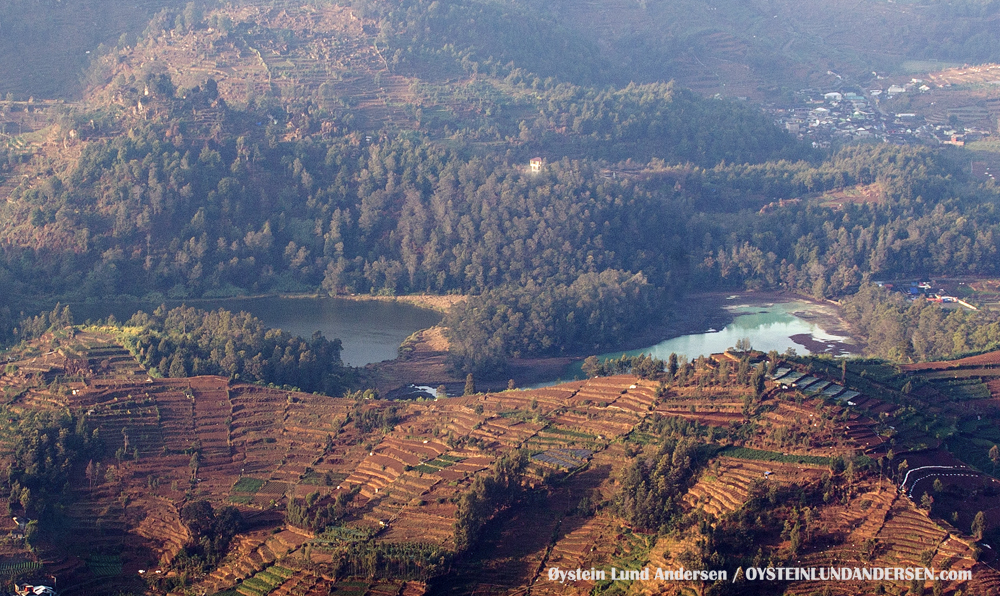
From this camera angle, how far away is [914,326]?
5322 cm

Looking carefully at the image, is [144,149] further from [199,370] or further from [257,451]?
[257,451]

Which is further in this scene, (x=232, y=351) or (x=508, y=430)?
(x=232, y=351)

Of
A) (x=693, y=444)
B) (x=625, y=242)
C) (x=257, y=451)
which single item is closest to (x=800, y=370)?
(x=693, y=444)

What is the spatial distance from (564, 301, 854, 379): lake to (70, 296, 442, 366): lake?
27.4 feet

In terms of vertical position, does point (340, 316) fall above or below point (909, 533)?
above

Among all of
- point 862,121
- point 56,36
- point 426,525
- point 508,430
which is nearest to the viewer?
point 426,525

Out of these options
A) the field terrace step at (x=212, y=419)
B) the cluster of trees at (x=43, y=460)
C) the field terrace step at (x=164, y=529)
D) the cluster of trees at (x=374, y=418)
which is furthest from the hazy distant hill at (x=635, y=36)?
the field terrace step at (x=164, y=529)

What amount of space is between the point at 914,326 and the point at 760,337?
668cm

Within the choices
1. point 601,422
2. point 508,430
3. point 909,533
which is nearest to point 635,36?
point 601,422

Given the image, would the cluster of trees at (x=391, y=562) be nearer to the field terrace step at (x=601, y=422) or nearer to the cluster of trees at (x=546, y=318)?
the field terrace step at (x=601, y=422)

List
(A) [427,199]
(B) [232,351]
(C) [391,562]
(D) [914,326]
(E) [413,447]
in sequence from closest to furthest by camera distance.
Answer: (C) [391,562] → (E) [413,447] → (B) [232,351] → (D) [914,326] → (A) [427,199]

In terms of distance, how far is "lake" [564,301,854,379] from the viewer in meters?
52.7

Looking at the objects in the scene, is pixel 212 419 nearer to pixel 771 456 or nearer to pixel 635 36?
pixel 771 456

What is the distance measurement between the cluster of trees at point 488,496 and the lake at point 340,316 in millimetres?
18930
